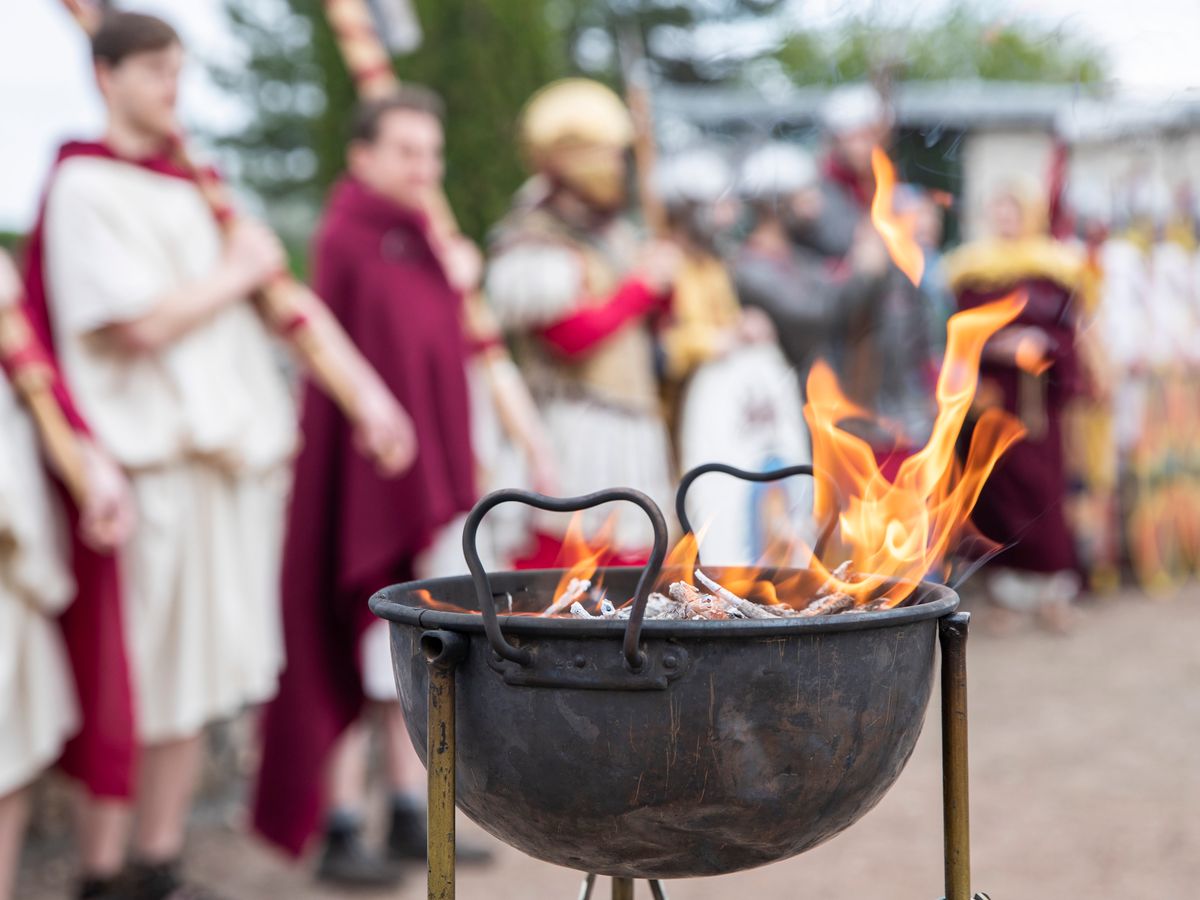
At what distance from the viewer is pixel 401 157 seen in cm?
340

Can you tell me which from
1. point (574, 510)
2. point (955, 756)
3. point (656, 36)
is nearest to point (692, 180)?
point (955, 756)

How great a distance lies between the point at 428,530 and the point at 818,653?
76.3 inches

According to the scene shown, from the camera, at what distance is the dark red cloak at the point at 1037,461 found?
6.22 meters

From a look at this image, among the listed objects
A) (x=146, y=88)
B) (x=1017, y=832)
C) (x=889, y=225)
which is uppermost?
(x=146, y=88)

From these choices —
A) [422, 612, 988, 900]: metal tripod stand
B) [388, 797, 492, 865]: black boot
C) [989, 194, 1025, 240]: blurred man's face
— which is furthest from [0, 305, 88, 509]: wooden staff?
[989, 194, 1025, 240]: blurred man's face

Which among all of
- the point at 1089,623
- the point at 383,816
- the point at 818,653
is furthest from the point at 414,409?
the point at 1089,623

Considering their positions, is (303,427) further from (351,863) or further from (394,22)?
(394,22)

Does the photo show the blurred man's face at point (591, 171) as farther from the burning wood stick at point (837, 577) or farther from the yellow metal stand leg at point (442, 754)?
the yellow metal stand leg at point (442, 754)

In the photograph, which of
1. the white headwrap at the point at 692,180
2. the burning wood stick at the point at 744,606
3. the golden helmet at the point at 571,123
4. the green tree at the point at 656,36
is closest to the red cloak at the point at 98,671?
the burning wood stick at the point at 744,606

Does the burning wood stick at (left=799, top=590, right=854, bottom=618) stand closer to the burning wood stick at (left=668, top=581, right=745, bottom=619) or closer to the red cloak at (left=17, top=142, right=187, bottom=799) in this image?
the burning wood stick at (left=668, top=581, right=745, bottom=619)

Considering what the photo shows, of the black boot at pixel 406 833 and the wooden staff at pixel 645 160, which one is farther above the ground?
the wooden staff at pixel 645 160

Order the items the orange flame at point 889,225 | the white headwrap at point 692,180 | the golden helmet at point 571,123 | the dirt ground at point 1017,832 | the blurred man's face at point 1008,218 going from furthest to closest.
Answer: the blurred man's face at point 1008,218 < the white headwrap at point 692,180 < the golden helmet at point 571,123 < the dirt ground at point 1017,832 < the orange flame at point 889,225

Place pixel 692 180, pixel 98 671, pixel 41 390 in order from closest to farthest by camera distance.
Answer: pixel 41 390 → pixel 98 671 → pixel 692 180

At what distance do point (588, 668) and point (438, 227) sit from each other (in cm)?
245
